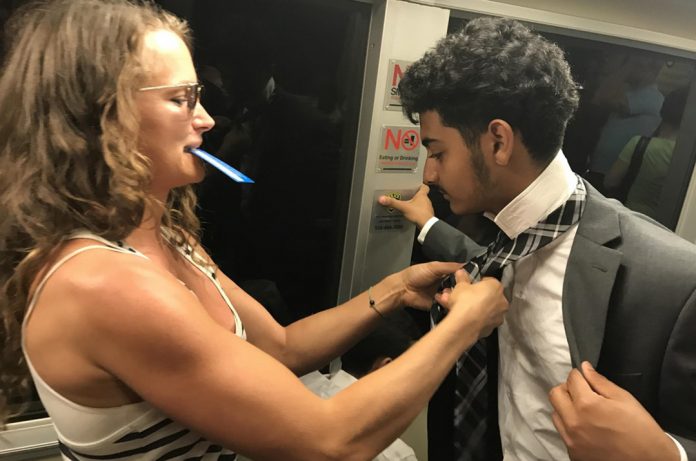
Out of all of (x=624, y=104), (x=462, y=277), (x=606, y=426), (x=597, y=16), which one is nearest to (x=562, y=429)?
(x=606, y=426)

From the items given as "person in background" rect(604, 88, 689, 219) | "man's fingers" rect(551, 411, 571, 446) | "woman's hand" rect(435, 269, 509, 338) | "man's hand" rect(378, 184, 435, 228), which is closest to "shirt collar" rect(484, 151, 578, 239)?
"woman's hand" rect(435, 269, 509, 338)

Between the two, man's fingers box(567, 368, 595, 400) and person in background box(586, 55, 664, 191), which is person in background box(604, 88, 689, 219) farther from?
man's fingers box(567, 368, 595, 400)

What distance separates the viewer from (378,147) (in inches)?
58.9

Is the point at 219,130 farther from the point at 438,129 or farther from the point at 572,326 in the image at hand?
the point at 572,326

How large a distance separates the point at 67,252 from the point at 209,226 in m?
0.73

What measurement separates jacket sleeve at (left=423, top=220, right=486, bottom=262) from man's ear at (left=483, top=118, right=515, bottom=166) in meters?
0.48

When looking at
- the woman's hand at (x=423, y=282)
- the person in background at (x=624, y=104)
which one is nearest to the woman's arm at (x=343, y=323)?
the woman's hand at (x=423, y=282)

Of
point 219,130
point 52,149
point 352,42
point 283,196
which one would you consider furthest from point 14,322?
point 352,42

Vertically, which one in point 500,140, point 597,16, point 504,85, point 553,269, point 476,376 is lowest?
point 476,376

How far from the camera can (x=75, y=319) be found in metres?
0.70

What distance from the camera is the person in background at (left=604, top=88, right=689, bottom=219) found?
2.13 metres

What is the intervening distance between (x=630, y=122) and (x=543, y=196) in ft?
4.39

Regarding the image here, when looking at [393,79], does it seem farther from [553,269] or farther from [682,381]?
[682,381]

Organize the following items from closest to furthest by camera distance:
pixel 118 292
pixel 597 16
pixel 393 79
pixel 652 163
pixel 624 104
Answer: pixel 118 292 < pixel 393 79 < pixel 597 16 < pixel 624 104 < pixel 652 163
